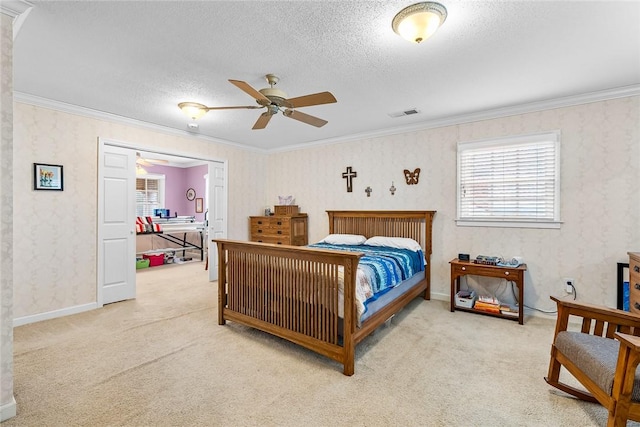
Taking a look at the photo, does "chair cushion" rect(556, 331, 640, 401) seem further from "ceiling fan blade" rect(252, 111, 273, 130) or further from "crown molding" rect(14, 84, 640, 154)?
"ceiling fan blade" rect(252, 111, 273, 130)

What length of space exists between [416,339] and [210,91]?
330cm

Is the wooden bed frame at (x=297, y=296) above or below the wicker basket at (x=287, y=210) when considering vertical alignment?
below

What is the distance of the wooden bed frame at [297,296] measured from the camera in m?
2.35

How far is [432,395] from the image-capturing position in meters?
2.06

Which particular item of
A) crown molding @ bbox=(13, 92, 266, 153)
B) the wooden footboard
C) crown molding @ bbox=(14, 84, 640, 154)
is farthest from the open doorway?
the wooden footboard

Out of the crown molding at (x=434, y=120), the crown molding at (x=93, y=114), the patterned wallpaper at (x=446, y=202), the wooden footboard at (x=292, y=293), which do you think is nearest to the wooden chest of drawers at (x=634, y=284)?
the patterned wallpaper at (x=446, y=202)

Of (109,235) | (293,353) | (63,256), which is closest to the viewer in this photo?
(293,353)

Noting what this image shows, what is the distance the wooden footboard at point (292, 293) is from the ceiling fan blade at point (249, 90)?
131 cm

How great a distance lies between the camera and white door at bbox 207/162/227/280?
5.35m

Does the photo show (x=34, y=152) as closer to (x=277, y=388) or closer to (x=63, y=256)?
(x=63, y=256)

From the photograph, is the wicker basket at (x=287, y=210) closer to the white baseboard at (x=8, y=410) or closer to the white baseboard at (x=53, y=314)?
the white baseboard at (x=53, y=314)

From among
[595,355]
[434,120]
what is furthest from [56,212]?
[595,355]

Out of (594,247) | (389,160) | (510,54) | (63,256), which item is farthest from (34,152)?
(594,247)

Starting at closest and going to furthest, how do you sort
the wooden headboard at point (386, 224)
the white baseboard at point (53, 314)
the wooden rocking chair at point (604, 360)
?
1. the wooden rocking chair at point (604, 360)
2. the white baseboard at point (53, 314)
3. the wooden headboard at point (386, 224)
